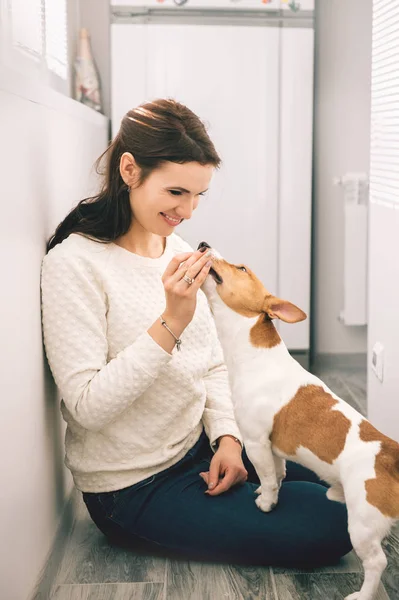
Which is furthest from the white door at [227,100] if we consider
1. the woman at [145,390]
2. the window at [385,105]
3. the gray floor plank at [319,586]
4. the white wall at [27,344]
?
the gray floor plank at [319,586]

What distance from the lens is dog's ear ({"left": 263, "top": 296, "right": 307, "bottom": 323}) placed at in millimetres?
1588

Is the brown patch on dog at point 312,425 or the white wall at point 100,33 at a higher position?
the white wall at point 100,33

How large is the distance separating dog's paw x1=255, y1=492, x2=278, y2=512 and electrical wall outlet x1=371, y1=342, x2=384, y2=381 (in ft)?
2.73

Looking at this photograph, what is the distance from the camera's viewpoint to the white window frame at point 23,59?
164 cm

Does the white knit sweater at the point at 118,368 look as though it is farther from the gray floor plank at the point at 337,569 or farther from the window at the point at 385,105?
the window at the point at 385,105

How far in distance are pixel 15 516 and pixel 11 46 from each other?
109 centimetres

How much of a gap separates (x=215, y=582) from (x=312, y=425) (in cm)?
42

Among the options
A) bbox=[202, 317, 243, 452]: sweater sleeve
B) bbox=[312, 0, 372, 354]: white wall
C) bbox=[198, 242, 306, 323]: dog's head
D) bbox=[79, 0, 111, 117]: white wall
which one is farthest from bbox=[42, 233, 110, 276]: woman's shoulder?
bbox=[312, 0, 372, 354]: white wall

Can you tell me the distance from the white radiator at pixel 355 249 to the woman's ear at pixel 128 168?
2044 mm

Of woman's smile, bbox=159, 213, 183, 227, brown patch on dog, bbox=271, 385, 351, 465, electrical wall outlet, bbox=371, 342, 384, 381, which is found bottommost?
electrical wall outlet, bbox=371, 342, 384, 381

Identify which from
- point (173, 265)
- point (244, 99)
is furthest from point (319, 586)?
point (244, 99)

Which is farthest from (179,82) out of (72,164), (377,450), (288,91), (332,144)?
(377,450)

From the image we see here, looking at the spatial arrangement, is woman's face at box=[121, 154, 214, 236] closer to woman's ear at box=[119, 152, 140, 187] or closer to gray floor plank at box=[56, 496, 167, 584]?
woman's ear at box=[119, 152, 140, 187]

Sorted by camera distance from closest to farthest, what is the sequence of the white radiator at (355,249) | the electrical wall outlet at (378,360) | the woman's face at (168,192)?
the woman's face at (168,192), the electrical wall outlet at (378,360), the white radiator at (355,249)
